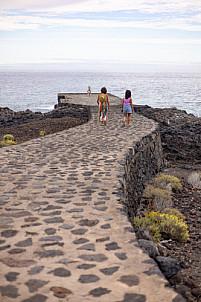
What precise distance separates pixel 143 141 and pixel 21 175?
600cm

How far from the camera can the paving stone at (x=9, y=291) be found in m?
2.98

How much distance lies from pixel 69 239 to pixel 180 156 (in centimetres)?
1446

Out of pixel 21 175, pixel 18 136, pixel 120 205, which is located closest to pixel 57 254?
pixel 120 205

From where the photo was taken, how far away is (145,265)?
3.51m

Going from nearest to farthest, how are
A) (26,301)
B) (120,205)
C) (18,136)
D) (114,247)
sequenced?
(26,301)
(114,247)
(120,205)
(18,136)

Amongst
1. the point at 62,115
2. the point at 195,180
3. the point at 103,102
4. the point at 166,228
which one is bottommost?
the point at 195,180

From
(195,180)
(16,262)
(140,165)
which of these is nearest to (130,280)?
(16,262)

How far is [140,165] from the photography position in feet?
37.0

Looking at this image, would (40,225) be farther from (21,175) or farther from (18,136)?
(18,136)

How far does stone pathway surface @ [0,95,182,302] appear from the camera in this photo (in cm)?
308

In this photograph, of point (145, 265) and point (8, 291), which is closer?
point (8, 291)

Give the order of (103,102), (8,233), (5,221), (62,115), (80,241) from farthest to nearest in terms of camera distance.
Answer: (62,115)
(103,102)
(5,221)
(8,233)
(80,241)

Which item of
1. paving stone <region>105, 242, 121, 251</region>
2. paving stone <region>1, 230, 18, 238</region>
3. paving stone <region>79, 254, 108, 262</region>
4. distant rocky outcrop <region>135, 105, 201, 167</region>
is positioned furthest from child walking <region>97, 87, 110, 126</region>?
paving stone <region>79, 254, 108, 262</region>

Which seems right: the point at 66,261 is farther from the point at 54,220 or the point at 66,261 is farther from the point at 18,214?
the point at 18,214
